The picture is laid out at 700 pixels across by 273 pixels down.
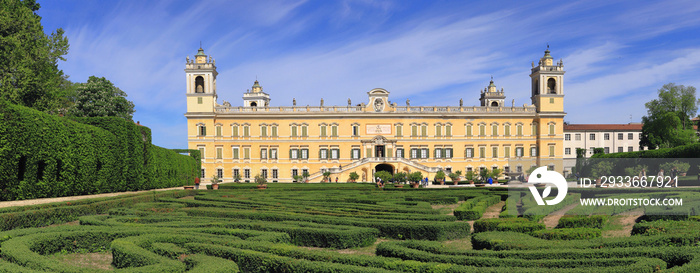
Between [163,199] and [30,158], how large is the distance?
197 inches

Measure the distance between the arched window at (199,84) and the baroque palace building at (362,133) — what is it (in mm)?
112

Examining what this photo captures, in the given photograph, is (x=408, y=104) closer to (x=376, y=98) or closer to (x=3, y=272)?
(x=376, y=98)

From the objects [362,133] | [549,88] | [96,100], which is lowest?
[362,133]

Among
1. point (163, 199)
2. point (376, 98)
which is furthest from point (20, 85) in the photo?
point (376, 98)

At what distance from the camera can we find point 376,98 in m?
51.8

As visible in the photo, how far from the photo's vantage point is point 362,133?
51938mm

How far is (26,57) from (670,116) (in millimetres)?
56830

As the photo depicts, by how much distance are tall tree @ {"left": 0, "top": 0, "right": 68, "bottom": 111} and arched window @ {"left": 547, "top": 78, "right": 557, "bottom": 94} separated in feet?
160

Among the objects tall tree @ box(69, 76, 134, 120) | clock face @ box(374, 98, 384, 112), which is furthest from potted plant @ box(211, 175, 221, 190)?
clock face @ box(374, 98, 384, 112)

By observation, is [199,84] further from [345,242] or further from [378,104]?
[345,242]

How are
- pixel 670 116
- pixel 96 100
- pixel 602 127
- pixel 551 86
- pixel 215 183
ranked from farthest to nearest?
pixel 602 127, pixel 551 86, pixel 670 116, pixel 96 100, pixel 215 183

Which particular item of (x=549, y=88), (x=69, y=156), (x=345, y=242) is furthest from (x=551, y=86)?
(x=345, y=242)

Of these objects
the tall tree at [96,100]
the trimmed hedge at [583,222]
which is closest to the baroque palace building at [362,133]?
the tall tree at [96,100]

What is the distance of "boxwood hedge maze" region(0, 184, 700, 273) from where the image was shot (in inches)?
265
